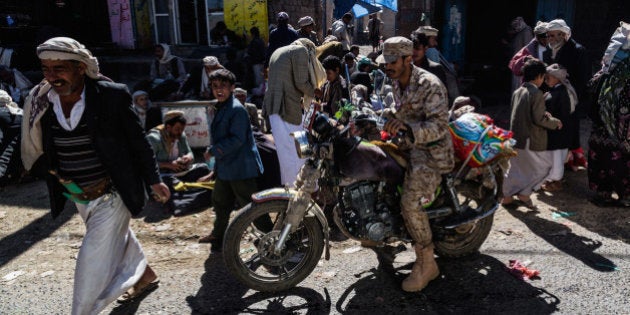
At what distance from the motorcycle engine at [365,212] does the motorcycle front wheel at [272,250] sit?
0.25m

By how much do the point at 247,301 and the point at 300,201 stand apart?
2.85 ft

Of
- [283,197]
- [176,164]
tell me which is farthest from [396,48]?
[176,164]

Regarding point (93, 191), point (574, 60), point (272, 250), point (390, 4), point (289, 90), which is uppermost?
point (390, 4)

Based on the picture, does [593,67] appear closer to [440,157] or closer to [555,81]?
[555,81]

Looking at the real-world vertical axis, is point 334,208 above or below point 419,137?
below

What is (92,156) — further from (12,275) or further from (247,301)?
(12,275)

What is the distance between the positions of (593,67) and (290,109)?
8891 mm

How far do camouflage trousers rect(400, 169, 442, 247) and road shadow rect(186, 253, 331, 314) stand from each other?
839 mm

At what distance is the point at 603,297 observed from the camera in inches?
147

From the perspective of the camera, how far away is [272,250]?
12.5ft

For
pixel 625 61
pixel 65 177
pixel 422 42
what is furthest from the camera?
pixel 422 42

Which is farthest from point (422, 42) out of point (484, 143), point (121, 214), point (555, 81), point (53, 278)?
point (53, 278)

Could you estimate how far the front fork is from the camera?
3.65m

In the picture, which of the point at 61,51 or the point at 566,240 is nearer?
the point at 61,51
